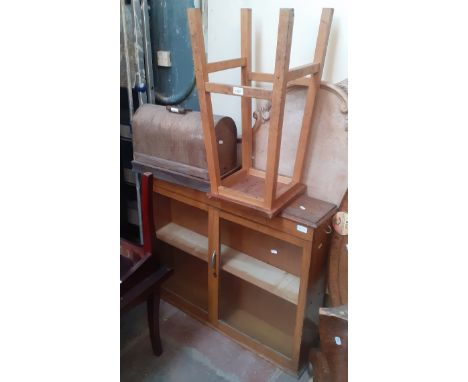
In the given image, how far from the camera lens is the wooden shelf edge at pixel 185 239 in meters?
2.02

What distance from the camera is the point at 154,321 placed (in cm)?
185

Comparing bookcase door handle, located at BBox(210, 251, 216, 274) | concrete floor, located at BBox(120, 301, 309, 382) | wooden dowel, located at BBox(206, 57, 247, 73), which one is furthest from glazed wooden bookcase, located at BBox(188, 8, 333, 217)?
concrete floor, located at BBox(120, 301, 309, 382)

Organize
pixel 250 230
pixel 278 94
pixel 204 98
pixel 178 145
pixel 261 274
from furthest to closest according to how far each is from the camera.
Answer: pixel 250 230 < pixel 261 274 < pixel 178 145 < pixel 204 98 < pixel 278 94

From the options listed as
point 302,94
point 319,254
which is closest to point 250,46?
point 302,94

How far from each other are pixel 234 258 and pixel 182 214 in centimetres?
44

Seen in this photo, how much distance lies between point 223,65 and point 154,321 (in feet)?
3.96

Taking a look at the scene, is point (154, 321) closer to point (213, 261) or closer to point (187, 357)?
point (187, 357)

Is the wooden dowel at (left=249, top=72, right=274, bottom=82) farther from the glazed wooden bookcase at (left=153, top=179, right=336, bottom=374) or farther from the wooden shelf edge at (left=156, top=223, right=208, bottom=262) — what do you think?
the wooden shelf edge at (left=156, top=223, right=208, bottom=262)

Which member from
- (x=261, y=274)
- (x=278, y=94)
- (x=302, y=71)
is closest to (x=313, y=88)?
(x=302, y=71)

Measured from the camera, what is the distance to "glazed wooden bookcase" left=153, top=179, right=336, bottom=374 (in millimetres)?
1603

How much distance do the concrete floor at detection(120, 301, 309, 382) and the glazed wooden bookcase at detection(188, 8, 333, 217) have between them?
2.82 feet
